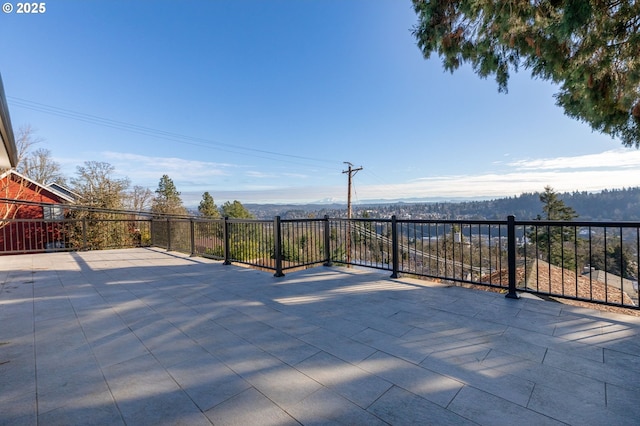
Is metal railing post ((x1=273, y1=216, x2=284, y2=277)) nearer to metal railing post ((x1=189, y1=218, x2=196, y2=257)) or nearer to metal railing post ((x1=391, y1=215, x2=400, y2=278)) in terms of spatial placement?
metal railing post ((x1=391, y1=215, x2=400, y2=278))

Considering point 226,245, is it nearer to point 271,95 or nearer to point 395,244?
point 395,244

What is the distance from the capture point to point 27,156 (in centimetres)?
1534

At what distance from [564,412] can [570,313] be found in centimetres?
178

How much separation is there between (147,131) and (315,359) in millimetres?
20319

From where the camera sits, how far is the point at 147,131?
58.1 feet

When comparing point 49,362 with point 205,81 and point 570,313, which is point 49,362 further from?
point 205,81

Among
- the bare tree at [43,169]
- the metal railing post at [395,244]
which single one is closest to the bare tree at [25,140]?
the bare tree at [43,169]

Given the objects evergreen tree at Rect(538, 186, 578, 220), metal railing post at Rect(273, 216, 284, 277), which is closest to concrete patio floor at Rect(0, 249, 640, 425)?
metal railing post at Rect(273, 216, 284, 277)

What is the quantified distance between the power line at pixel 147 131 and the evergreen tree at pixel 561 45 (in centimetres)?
1403

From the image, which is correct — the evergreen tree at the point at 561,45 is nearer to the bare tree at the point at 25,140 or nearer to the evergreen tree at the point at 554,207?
the bare tree at the point at 25,140

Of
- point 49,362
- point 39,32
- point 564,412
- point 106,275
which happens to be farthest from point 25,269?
point 564,412

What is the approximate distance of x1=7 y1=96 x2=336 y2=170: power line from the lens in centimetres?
1409

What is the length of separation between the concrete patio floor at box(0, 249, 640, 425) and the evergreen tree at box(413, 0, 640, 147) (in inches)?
100

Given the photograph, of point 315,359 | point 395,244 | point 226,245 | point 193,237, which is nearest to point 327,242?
point 395,244
